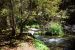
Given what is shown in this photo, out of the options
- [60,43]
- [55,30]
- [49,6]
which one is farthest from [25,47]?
[55,30]

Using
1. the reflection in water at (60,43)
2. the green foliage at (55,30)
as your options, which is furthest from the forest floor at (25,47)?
the green foliage at (55,30)

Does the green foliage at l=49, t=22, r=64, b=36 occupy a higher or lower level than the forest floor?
lower

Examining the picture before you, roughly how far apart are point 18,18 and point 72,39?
6568mm

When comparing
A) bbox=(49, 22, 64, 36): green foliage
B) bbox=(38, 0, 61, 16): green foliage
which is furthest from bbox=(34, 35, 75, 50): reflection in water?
bbox=(38, 0, 61, 16): green foliage

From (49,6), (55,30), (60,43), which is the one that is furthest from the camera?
(55,30)

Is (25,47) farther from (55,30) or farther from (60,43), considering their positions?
(55,30)

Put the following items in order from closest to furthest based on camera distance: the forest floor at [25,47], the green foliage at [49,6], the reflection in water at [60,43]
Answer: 1. the forest floor at [25,47]
2. the green foliage at [49,6]
3. the reflection in water at [60,43]

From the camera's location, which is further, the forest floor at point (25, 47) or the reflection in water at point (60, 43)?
the reflection in water at point (60, 43)

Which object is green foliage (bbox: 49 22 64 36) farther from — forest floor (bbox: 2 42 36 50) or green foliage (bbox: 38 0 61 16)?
forest floor (bbox: 2 42 36 50)

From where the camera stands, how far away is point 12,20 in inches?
646

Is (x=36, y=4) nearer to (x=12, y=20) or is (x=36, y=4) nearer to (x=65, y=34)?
(x=12, y=20)

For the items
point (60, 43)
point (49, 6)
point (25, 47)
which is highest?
point (49, 6)

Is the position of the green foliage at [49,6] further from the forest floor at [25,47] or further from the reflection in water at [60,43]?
the reflection in water at [60,43]

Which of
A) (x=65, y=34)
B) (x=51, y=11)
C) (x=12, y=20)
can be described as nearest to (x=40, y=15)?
(x=51, y=11)
